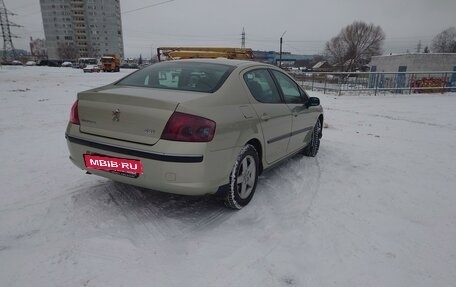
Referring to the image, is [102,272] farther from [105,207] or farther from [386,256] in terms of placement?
[386,256]

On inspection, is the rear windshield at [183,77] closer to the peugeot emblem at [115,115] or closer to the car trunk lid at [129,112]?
the car trunk lid at [129,112]

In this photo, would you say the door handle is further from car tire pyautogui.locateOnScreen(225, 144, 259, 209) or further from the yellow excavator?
the yellow excavator

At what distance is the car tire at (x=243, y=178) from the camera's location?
9.87 ft

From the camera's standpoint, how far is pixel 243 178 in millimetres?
3199

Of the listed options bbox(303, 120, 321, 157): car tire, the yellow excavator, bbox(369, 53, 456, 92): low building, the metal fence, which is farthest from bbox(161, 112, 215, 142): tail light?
bbox(369, 53, 456, 92): low building

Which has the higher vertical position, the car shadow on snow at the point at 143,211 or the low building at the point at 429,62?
the low building at the point at 429,62

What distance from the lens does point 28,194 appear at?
337 cm

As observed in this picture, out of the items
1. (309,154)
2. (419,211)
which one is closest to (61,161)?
(309,154)

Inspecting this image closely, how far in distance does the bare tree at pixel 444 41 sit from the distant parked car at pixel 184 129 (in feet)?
268

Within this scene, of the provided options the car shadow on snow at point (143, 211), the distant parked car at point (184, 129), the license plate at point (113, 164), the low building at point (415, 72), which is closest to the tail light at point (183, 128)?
the distant parked car at point (184, 129)

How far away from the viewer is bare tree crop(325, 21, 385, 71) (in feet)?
199

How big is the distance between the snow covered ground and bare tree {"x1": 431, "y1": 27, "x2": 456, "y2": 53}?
80859mm

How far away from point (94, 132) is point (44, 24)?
128467 mm

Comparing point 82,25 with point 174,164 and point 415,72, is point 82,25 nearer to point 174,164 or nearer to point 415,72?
point 415,72
